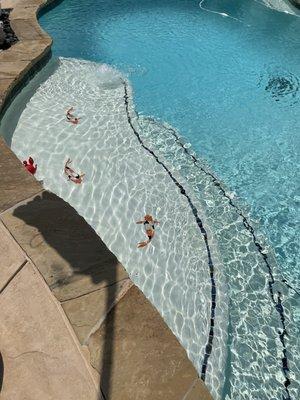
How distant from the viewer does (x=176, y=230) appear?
641cm

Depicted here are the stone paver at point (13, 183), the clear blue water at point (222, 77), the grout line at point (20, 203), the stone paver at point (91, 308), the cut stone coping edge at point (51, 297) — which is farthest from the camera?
the clear blue water at point (222, 77)

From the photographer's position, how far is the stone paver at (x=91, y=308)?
11.3 ft

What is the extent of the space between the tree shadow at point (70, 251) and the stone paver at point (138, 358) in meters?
0.02

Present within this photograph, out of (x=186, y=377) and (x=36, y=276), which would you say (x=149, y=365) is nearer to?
(x=186, y=377)

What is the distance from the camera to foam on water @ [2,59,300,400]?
5000 mm

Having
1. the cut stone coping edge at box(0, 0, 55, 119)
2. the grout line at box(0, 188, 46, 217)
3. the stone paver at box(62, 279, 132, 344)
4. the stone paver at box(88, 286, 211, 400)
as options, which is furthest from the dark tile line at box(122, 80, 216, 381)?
the grout line at box(0, 188, 46, 217)

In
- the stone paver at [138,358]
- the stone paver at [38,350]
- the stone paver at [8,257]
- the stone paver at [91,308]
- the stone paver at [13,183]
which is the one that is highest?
the stone paver at [138,358]

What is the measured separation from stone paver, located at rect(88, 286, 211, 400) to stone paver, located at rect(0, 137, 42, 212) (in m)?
1.95

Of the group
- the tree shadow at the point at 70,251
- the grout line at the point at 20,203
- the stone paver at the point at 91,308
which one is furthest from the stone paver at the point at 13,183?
the stone paver at the point at 91,308

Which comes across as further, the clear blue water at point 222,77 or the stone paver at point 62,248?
the clear blue water at point 222,77

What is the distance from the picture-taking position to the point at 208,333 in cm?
508

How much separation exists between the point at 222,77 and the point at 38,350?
10.1 m

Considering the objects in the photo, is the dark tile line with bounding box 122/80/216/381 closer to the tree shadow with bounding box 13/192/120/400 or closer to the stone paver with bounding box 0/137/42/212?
the tree shadow with bounding box 13/192/120/400

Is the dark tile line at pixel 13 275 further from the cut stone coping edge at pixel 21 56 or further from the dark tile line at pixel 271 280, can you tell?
the cut stone coping edge at pixel 21 56
